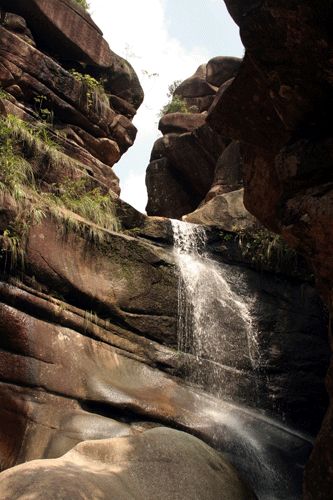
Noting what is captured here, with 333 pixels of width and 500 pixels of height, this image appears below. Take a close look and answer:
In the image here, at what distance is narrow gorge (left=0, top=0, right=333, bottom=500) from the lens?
14.9ft

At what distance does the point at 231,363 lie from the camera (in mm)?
8875

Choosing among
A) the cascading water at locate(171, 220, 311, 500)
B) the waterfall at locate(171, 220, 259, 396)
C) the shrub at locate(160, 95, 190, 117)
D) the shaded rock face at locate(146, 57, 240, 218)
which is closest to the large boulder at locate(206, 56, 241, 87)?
the shaded rock face at locate(146, 57, 240, 218)

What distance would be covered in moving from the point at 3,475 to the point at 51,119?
10.3m

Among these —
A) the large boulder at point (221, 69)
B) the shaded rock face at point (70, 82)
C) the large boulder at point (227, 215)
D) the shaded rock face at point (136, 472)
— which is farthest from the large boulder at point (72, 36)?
the shaded rock face at point (136, 472)

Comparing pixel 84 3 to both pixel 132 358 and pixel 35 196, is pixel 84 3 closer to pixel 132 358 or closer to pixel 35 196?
pixel 35 196

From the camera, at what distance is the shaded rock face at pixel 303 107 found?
413 centimetres

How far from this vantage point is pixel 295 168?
4.82 m

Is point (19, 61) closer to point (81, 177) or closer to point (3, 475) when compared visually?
point (81, 177)

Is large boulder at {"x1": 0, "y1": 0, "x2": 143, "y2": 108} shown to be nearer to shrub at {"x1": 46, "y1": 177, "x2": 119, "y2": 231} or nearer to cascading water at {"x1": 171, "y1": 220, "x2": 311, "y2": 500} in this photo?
shrub at {"x1": 46, "y1": 177, "x2": 119, "y2": 231}

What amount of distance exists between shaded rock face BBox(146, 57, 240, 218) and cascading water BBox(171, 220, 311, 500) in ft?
23.3

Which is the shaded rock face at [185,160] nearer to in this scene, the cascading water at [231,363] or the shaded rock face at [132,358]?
the cascading water at [231,363]

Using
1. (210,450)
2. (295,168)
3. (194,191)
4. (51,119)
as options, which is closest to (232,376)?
(210,450)

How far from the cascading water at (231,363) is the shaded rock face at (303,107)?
181cm

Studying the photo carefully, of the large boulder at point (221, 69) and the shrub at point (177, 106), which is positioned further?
the shrub at point (177, 106)
